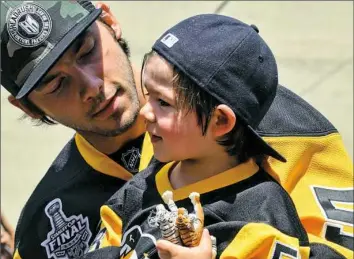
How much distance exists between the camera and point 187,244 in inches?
80.5

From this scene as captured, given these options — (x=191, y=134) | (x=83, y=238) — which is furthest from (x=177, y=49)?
(x=83, y=238)

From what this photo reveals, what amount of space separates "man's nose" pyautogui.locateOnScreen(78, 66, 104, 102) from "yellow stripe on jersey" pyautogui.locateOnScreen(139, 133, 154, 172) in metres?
0.23

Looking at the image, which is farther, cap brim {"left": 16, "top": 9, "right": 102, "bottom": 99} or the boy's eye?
cap brim {"left": 16, "top": 9, "right": 102, "bottom": 99}

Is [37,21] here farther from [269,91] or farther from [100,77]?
[269,91]

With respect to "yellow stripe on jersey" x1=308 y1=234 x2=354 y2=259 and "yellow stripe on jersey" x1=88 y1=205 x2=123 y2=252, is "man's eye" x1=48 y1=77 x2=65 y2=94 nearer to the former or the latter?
"yellow stripe on jersey" x1=88 y1=205 x2=123 y2=252

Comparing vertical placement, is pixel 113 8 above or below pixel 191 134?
below

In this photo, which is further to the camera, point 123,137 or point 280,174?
point 123,137

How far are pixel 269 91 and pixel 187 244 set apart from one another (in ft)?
1.62

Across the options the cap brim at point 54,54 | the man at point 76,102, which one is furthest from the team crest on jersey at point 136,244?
the cap brim at point 54,54

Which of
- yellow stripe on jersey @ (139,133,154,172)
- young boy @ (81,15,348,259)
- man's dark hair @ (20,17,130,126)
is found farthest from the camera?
man's dark hair @ (20,17,130,126)

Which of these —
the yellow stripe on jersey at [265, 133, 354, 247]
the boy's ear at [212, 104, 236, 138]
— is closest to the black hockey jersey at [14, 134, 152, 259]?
the yellow stripe on jersey at [265, 133, 354, 247]

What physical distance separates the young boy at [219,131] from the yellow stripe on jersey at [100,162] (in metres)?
0.54

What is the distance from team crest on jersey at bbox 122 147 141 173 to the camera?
285 centimetres

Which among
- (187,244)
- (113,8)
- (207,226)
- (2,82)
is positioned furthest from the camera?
(113,8)
